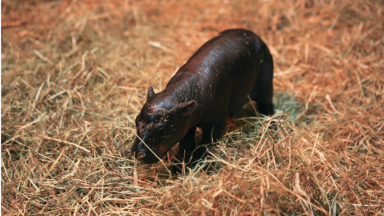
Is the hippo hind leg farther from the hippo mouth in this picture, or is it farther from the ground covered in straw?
the hippo mouth

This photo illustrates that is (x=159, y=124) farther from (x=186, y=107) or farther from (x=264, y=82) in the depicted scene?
(x=264, y=82)

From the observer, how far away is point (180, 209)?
301cm

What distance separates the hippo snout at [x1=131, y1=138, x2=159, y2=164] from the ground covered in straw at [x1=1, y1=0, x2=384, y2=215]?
0.82 feet

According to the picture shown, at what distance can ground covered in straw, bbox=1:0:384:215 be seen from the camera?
3.13 m

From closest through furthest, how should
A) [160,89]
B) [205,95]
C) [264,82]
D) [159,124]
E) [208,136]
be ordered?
[159,124]
[205,95]
[208,136]
[264,82]
[160,89]

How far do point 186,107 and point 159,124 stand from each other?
274 millimetres

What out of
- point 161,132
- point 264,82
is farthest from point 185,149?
point 264,82

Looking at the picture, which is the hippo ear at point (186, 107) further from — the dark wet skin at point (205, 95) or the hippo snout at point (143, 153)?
the hippo snout at point (143, 153)

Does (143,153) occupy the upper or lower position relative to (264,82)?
lower

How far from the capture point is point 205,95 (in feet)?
11.3

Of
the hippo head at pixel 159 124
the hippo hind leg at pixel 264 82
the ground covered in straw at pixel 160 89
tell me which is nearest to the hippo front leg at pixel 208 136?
the ground covered in straw at pixel 160 89

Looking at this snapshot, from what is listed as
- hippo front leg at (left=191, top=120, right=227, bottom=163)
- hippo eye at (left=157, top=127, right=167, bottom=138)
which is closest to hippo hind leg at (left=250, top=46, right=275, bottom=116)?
hippo front leg at (left=191, top=120, right=227, bottom=163)

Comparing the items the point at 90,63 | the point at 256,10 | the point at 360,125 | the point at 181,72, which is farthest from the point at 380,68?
the point at 90,63

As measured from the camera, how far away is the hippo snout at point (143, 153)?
3203 mm
